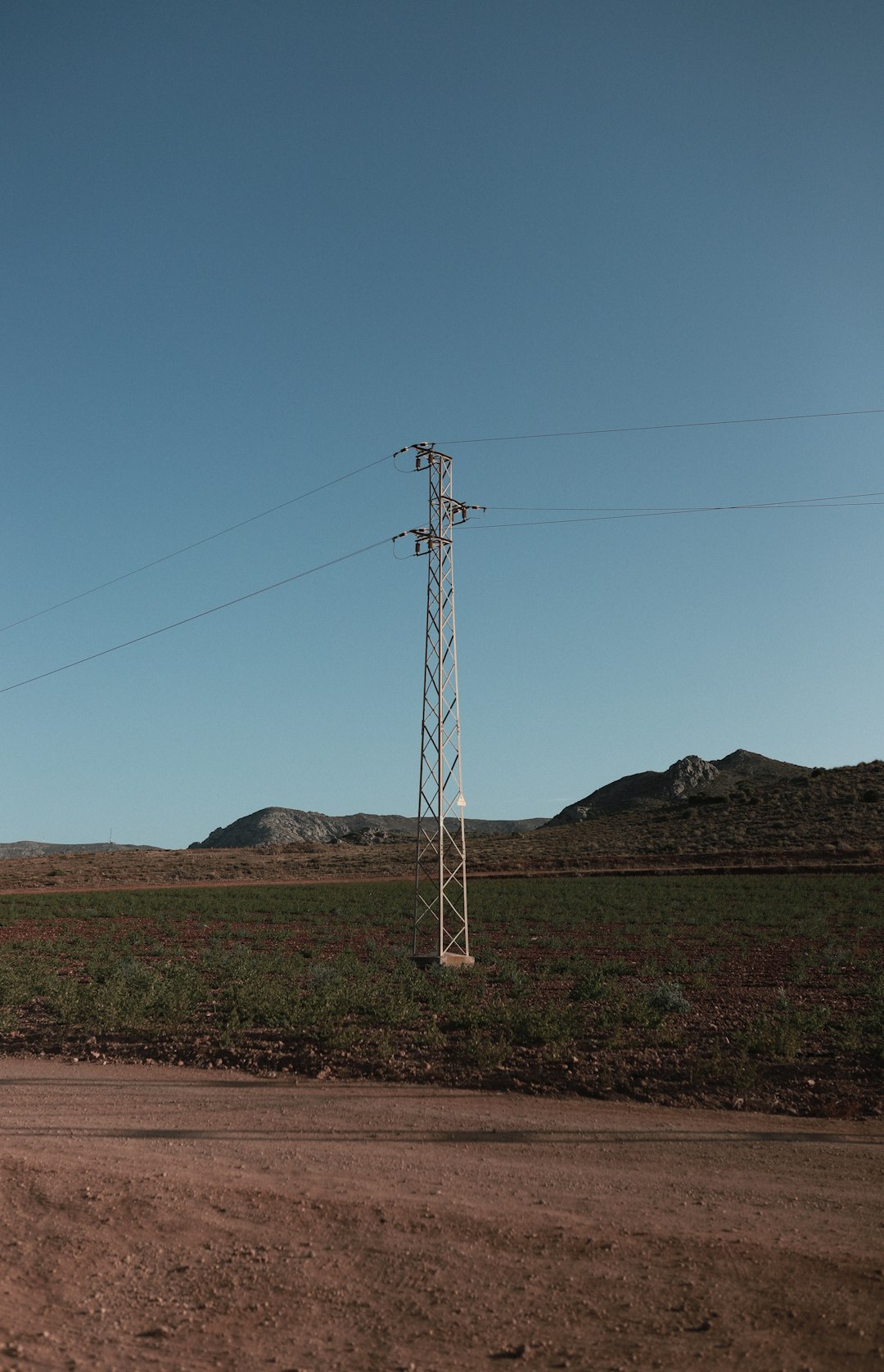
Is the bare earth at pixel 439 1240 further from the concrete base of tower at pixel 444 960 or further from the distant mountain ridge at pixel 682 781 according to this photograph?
the distant mountain ridge at pixel 682 781

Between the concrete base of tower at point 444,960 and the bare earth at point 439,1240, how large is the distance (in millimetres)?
12540

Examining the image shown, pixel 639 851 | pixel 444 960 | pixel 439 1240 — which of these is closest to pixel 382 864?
pixel 639 851

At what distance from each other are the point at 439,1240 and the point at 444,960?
16.7 m

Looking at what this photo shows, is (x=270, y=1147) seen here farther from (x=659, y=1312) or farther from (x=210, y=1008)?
(x=210, y=1008)

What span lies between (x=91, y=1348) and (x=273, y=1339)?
3.43ft

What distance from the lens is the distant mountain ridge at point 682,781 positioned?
15275 centimetres

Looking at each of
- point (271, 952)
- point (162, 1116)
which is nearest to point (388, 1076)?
point (162, 1116)

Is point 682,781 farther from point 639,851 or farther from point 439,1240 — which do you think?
point 439,1240

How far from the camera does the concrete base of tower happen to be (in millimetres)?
24031

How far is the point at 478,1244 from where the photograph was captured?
291 inches

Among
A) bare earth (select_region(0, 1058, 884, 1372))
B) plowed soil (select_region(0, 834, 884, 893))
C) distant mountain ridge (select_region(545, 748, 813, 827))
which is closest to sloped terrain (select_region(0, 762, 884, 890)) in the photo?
plowed soil (select_region(0, 834, 884, 893))

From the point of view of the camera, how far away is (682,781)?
512 ft

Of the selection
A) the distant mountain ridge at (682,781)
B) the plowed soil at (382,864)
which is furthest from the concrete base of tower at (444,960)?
the distant mountain ridge at (682,781)

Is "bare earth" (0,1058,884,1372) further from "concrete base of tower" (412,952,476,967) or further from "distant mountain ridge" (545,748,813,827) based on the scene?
"distant mountain ridge" (545,748,813,827)
